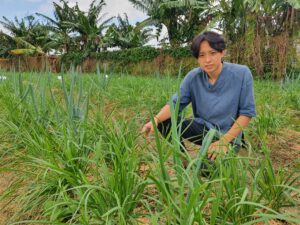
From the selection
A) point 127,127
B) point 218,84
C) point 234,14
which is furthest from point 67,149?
point 234,14

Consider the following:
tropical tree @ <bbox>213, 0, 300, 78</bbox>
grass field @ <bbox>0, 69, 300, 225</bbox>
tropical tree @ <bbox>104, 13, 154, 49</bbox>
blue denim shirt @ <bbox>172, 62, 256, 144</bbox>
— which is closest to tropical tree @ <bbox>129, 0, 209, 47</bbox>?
tropical tree @ <bbox>104, 13, 154, 49</bbox>

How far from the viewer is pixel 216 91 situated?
1.86m

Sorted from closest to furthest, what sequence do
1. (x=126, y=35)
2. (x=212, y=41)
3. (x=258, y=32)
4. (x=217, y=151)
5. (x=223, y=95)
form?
(x=217, y=151) < (x=212, y=41) < (x=223, y=95) < (x=258, y=32) < (x=126, y=35)

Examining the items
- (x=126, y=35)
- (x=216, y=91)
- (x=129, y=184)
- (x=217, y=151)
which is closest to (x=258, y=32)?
(x=216, y=91)

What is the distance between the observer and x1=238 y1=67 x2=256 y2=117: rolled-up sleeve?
173 cm

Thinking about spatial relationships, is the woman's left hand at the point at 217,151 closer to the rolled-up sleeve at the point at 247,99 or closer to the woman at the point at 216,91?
the woman at the point at 216,91

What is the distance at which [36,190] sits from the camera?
1.30 m

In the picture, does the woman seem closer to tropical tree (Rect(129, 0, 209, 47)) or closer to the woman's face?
the woman's face

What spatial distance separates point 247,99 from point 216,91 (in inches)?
7.1

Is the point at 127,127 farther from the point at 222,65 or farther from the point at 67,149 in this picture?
the point at 222,65

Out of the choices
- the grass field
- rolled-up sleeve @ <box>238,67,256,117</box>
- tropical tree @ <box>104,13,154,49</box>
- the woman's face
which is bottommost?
the grass field

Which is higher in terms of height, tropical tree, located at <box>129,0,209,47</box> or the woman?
tropical tree, located at <box>129,0,209,47</box>

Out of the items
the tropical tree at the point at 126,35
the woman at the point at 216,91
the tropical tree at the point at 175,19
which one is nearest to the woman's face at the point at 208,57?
the woman at the point at 216,91

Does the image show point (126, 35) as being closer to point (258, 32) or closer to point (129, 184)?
point (258, 32)
